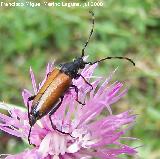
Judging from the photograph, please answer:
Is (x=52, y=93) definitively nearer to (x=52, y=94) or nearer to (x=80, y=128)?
(x=52, y=94)

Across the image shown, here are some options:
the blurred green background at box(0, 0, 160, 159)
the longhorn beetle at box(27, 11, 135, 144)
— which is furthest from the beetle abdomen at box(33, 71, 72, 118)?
the blurred green background at box(0, 0, 160, 159)

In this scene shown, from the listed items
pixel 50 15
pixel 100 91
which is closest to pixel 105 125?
pixel 100 91

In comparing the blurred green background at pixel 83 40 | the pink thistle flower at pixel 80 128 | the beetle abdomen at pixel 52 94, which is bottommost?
the pink thistle flower at pixel 80 128

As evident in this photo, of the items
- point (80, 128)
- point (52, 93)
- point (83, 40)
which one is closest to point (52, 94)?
point (52, 93)

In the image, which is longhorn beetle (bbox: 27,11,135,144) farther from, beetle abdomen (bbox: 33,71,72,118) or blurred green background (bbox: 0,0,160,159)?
blurred green background (bbox: 0,0,160,159)

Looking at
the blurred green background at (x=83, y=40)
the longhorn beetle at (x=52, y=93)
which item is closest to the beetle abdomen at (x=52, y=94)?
the longhorn beetle at (x=52, y=93)

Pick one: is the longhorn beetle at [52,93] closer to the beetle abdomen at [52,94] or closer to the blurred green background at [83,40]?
the beetle abdomen at [52,94]

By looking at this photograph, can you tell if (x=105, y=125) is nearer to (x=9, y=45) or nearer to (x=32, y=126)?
(x=32, y=126)
